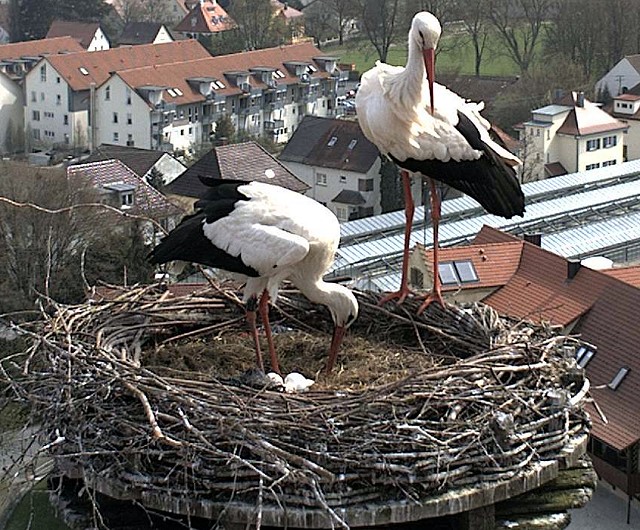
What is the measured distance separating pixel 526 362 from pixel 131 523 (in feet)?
6.23

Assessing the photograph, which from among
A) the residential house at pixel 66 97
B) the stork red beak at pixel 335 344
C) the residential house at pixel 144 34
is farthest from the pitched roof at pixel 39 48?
the stork red beak at pixel 335 344

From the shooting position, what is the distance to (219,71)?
47594mm

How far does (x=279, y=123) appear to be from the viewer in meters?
49.6

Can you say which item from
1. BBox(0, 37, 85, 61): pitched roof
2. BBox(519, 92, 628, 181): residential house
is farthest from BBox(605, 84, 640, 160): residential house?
BBox(0, 37, 85, 61): pitched roof

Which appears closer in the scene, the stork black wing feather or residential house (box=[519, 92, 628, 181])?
the stork black wing feather

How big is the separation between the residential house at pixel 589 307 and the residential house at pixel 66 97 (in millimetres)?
26475

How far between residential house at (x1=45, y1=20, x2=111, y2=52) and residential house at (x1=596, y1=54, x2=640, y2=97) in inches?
828

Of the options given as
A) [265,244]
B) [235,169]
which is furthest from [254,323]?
[235,169]

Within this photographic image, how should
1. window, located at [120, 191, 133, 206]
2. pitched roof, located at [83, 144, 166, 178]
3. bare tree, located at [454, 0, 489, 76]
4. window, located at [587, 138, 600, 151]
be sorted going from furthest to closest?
bare tree, located at [454, 0, 489, 76] < window, located at [587, 138, 600, 151] < pitched roof, located at [83, 144, 166, 178] < window, located at [120, 191, 133, 206]

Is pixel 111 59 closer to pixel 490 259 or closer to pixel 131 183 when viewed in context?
pixel 131 183

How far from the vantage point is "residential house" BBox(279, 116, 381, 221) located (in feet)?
125

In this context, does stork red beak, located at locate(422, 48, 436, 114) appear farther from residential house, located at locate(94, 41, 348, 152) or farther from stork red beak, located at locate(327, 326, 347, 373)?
residential house, located at locate(94, 41, 348, 152)

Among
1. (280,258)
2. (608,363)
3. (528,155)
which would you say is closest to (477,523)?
(280,258)

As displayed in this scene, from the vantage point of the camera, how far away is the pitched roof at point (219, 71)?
4491 centimetres
